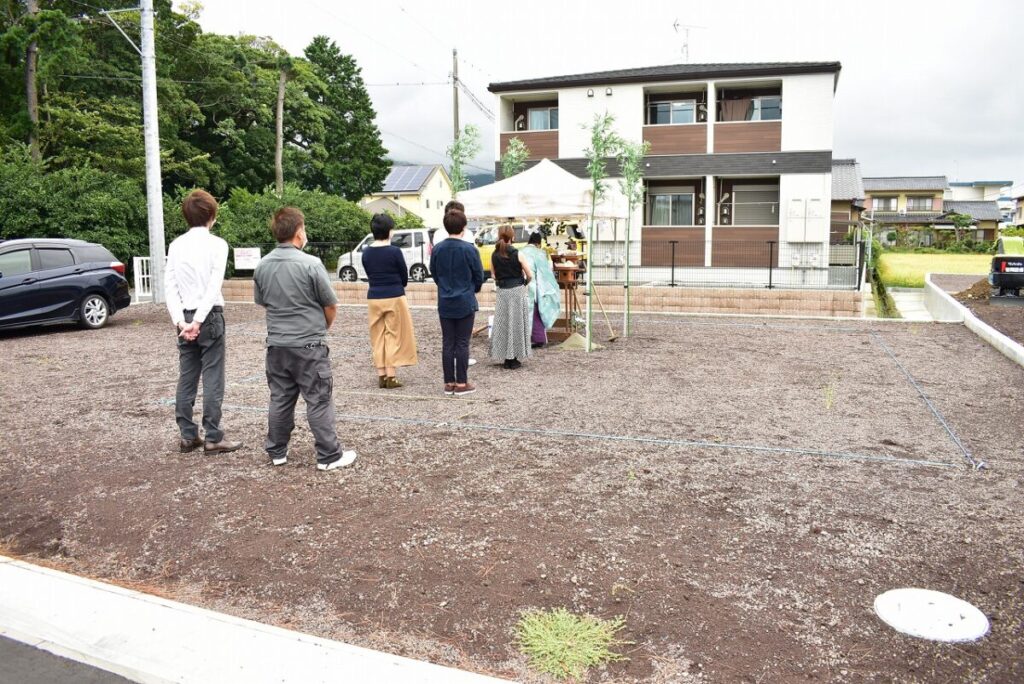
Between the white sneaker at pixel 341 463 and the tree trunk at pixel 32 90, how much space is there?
22338mm

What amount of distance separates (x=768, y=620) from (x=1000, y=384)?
20.3ft

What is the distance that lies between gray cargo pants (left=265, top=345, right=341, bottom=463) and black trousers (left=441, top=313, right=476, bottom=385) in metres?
2.35

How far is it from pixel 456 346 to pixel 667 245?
64.4ft

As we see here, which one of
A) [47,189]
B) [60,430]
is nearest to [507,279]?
[60,430]

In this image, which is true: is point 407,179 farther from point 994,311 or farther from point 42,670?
point 42,670

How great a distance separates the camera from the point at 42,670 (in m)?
2.77

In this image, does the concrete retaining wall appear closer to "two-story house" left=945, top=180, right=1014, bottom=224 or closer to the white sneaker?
the white sneaker

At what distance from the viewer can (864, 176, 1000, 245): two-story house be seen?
2452 inches

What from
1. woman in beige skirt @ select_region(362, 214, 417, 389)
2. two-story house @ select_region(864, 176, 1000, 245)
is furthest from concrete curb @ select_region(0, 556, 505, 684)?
two-story house @ select_region(864, 176, 1000, 245)

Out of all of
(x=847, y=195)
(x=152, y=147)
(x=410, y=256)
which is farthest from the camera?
(x=847, y=195)

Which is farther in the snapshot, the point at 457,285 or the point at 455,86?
the point at 455,86

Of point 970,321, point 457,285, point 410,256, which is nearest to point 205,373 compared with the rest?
point 457,285

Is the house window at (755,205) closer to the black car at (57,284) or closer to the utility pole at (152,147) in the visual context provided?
the utility pole at (152,147)

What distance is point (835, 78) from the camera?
2425cm
